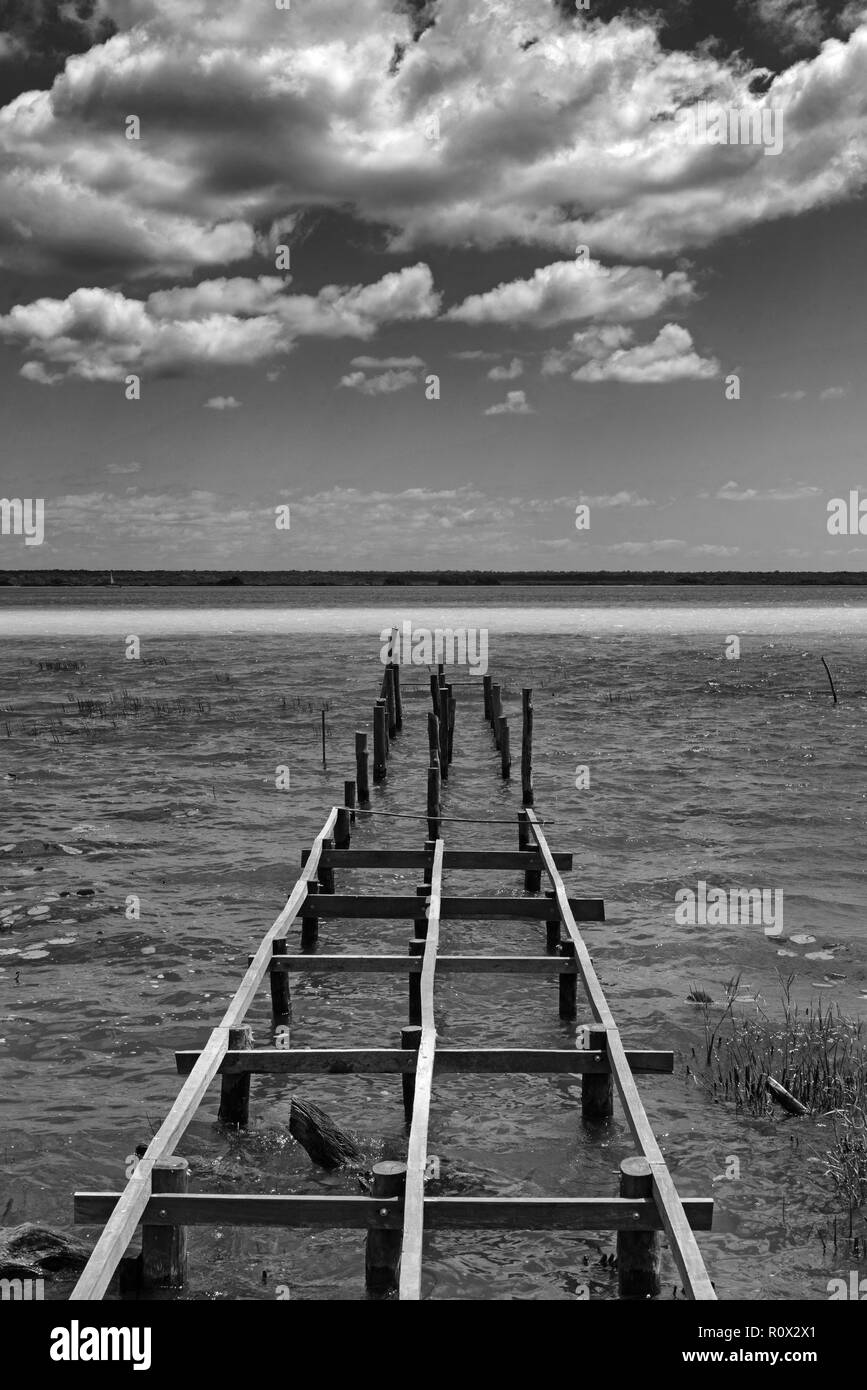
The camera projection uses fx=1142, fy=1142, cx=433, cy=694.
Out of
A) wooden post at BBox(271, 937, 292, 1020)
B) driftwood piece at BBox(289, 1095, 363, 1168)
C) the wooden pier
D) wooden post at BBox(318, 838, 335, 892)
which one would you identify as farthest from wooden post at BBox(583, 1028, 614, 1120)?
wooden post at BBox(318, 838, 335, 892)

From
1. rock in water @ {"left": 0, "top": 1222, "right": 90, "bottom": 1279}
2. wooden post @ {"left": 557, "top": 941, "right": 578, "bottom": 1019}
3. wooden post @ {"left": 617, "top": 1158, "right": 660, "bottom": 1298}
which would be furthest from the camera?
wooden post @ {"left": 557, "top": 941, "right": 578, "bottom": 1019}

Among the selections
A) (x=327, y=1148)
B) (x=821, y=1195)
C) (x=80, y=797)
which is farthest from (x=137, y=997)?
(x=80, y=797)

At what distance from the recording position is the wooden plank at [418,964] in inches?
427

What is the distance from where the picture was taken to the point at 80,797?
23.2 m

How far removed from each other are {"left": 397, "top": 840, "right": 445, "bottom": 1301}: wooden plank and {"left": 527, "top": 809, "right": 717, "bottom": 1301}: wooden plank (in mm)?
1298

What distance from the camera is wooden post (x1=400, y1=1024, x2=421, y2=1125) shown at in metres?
8.74

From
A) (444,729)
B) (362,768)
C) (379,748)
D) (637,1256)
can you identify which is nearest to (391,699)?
(444,729)

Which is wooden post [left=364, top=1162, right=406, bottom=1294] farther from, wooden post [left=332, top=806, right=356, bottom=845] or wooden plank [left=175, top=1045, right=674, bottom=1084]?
wooden post [left=332, top=806, right=356, bottom=845]

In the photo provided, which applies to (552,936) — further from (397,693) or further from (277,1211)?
(397,693)

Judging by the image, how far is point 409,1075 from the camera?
8.95 m

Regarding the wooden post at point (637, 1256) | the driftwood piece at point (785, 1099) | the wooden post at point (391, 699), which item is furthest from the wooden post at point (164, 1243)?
the wooden post at point (391, 699)

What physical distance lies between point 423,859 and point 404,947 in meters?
1.35
